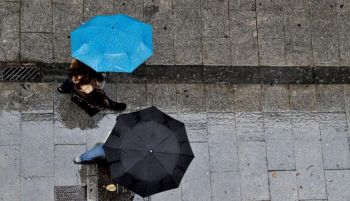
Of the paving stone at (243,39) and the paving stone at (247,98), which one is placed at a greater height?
the paving stone at (243,39)

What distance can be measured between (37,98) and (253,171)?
12.9 ft

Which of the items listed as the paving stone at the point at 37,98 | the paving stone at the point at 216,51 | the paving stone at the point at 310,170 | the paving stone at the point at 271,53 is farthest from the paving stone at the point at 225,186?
the paving stone at the point at 37,98

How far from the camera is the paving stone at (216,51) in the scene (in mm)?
9953

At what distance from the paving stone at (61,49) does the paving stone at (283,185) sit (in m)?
4.14

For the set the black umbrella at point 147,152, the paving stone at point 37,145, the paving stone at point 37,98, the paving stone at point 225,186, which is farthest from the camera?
the paving stone at point 225,186

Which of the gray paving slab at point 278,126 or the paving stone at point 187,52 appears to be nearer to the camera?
the gray paving slab at point 278,126

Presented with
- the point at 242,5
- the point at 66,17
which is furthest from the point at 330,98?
the point at 66,17

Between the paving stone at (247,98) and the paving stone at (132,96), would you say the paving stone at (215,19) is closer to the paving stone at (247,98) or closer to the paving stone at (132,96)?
the paving stone at (247,98)

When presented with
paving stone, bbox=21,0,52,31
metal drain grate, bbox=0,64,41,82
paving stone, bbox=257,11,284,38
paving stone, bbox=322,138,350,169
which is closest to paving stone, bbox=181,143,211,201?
paving stone, bbox=322,138,350,169

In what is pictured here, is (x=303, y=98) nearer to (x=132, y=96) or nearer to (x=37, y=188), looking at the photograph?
(x=132, y=96)

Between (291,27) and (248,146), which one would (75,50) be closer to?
(248,146)

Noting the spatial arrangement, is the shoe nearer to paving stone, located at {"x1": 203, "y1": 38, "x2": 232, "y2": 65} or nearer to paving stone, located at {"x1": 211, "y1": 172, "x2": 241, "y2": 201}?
paving stone, located at {"x1": 211, "y1": 172, "x2": 241, "y2": 201}

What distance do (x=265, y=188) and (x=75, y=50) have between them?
4.07 m

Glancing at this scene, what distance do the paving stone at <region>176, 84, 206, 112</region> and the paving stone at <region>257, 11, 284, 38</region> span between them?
1.62 meters
